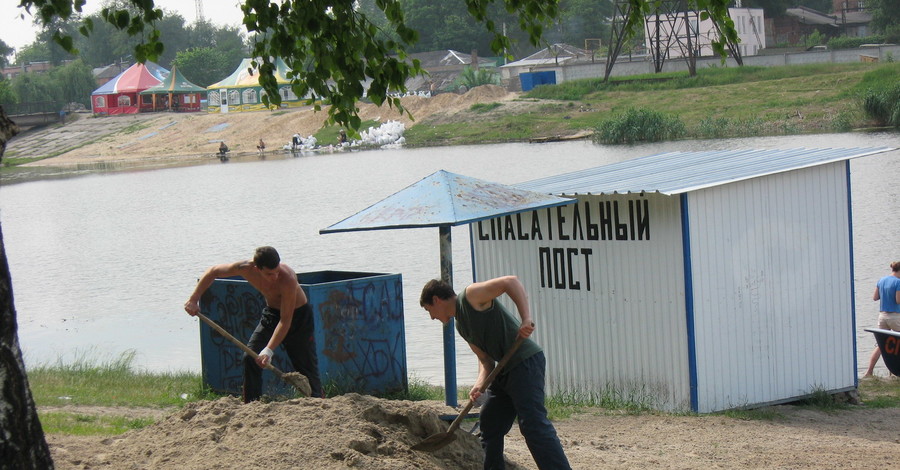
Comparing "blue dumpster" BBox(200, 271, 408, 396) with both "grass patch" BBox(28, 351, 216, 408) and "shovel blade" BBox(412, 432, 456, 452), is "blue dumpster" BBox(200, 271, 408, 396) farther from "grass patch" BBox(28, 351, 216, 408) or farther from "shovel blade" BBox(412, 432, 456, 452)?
"shovel blade" BBox(412, 432, 456, 452)

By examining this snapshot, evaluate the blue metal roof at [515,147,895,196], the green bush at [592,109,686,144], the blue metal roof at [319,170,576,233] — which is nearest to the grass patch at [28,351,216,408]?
the blue metal roof at [319,170,576,233]

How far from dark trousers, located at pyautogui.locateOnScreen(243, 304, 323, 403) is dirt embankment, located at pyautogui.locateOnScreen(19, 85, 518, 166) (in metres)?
63.2

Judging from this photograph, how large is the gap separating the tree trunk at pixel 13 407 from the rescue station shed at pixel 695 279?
654cm

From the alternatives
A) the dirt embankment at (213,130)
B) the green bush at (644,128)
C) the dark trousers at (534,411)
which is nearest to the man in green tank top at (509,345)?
the dark trousers at (534,411)

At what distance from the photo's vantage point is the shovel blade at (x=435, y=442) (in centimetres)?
695

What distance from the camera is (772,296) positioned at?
11125mm

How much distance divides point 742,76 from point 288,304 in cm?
5691

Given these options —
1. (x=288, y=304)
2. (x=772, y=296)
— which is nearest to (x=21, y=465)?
(x=288, y=304)

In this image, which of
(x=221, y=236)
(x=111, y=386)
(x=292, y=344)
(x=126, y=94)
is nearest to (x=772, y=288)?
(x=292, y=344)

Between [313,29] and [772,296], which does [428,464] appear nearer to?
[313,29]

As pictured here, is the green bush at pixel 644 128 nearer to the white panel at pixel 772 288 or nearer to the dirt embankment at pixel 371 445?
the white panel at pixel 772 288

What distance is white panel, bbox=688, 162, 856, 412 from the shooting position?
10594 millimetres

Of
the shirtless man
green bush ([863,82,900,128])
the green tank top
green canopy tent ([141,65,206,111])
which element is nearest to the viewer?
the green tank top

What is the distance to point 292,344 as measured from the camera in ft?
29.9
